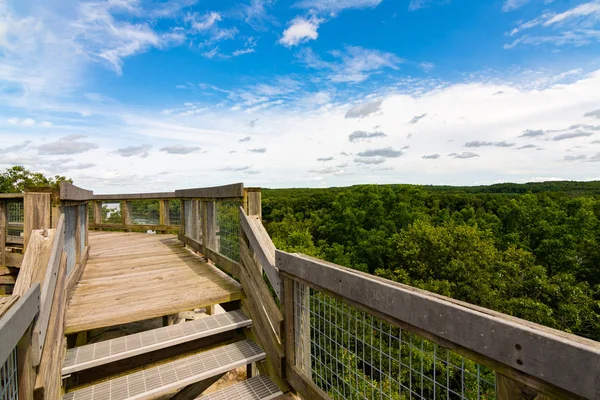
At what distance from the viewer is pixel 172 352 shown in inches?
96.6

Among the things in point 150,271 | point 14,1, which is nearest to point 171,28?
point 14,1

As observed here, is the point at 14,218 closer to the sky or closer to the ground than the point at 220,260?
closer to the sky

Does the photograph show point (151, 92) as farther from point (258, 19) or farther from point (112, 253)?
point (112, 253)

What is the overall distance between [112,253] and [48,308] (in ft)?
12.6

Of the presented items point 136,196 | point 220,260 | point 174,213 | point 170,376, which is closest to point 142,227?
point 136,196

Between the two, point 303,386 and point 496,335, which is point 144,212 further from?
point 496,335

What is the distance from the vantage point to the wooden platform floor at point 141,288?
2521mm

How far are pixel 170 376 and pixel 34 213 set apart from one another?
1425 millimetres

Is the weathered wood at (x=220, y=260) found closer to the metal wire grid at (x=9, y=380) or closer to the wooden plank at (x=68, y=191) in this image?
the wooden plank at (x=68, y=191)

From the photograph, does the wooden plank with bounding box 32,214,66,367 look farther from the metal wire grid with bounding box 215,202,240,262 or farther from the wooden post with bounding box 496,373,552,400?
the wooden post with bounding box 496,373,552,400

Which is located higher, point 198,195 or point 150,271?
point 198,195

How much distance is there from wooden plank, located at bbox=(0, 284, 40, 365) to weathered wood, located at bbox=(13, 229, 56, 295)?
264 millimetres

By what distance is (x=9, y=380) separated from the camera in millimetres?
1205

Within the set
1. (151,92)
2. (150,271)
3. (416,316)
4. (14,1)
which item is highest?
(151,92)
